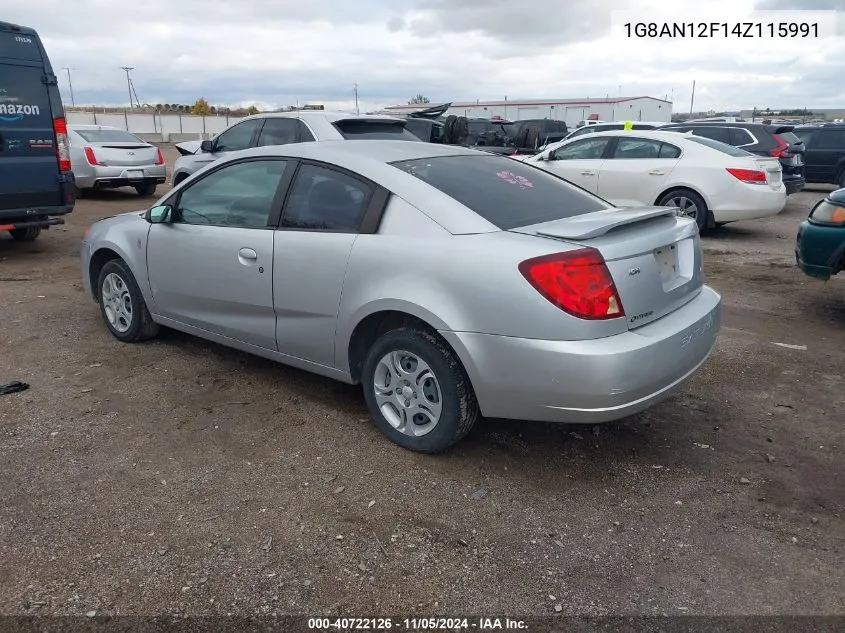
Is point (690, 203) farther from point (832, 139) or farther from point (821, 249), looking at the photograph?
point (832, 139)

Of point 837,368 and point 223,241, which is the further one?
point 837,368

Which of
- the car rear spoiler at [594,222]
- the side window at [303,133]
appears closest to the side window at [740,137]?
the side window at [303,133]

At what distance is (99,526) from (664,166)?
350 inches

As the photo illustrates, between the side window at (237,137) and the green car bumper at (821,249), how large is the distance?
272 inches

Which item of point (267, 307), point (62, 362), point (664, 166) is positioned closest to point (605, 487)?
point (267, 307)

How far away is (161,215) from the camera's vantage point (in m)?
4.57

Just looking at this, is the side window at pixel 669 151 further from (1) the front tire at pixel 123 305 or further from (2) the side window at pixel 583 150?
(1) the front tire at pixel 123 305

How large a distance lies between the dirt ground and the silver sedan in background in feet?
30.9

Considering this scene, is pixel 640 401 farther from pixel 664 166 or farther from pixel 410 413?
pixel 664 166

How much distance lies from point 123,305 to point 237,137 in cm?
534

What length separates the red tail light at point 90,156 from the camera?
13.1 metres

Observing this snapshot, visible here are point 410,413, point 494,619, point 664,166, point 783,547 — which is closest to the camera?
point 494,619

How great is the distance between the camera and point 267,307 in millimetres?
4016

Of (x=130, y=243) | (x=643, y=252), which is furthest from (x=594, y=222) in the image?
(x=130, y=243)
